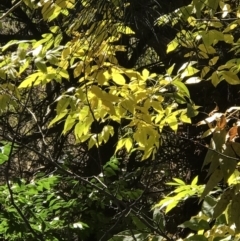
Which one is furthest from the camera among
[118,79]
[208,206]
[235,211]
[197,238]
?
[118,79]

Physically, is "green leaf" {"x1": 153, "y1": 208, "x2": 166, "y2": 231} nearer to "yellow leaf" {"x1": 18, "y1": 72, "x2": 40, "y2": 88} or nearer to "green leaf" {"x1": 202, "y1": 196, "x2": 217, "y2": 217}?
"green leaf" {"x1": 202, "y1": 196, "x2": 217, "y2": 217}

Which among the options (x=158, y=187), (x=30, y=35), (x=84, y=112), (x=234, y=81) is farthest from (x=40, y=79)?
(x=158, y=187)

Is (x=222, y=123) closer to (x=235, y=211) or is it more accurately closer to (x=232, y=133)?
(x=232, y=133)

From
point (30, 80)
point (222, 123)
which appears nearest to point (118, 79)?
point (30, 80)

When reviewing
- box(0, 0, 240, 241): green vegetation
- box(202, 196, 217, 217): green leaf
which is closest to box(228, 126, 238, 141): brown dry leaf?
box(0, 0, 240, 241): green vegetation

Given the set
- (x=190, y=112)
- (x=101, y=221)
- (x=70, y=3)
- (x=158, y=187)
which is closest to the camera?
(x=70, y=3)

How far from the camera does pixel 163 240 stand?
5.07 feet

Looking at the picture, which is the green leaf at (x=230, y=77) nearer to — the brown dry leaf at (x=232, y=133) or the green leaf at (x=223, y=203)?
the brown dry leaf at (x=232, y=133)

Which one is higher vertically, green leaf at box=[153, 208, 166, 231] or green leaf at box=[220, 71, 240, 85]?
green leaf at box=[220, 71, 240, 85]

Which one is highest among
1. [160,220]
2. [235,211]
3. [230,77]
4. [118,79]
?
[118,79]

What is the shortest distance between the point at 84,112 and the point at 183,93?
13.5 inches

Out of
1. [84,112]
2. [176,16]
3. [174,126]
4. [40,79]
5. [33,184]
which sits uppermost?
[176,16]

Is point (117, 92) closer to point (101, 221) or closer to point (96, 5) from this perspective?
point (96, 5)

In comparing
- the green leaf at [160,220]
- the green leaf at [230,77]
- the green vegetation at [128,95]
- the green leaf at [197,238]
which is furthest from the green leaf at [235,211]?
the green leaf at [230,77]
